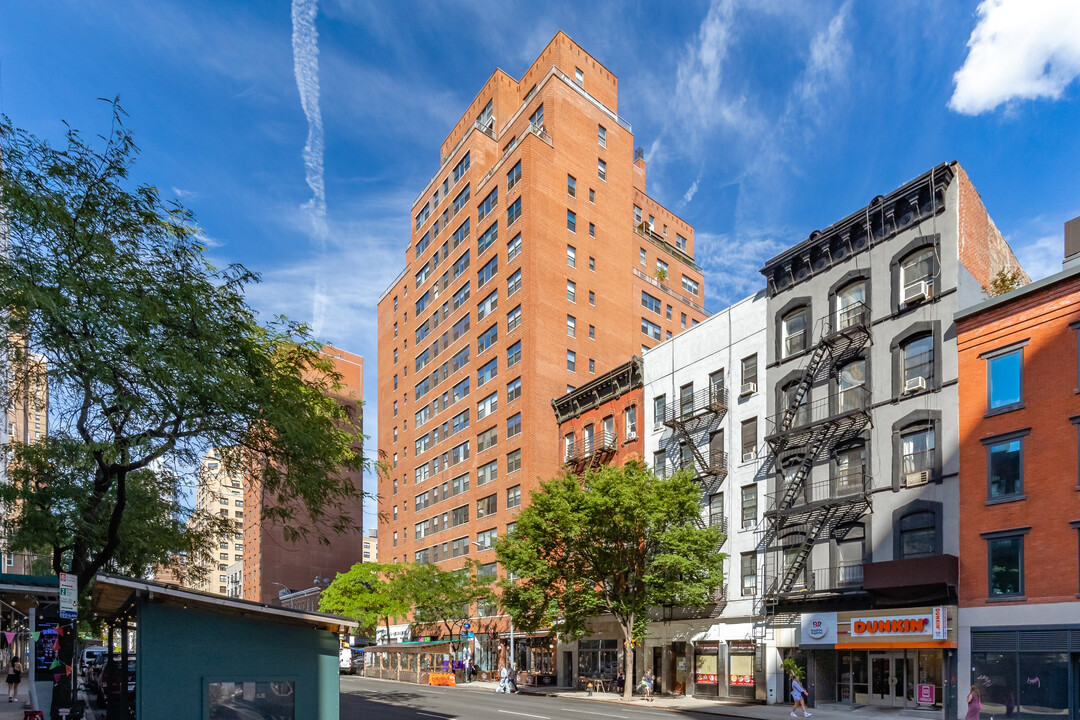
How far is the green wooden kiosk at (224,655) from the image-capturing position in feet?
46.6

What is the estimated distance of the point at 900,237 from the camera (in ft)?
120

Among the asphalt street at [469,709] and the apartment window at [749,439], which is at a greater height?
the apartment window at [749,439]

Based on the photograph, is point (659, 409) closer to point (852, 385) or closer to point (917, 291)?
point (852, 385)

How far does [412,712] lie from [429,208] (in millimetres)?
67514

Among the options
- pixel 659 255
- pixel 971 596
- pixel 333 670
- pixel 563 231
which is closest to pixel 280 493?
pixel 333 670

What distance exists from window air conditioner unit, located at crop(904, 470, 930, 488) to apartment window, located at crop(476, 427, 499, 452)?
39.5 metres

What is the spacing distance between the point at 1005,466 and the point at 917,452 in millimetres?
3687

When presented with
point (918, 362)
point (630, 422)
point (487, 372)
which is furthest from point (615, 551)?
point (487, 372)

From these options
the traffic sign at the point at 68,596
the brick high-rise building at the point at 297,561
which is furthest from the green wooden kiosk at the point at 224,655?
the brick high-rise building at the point at 297,561

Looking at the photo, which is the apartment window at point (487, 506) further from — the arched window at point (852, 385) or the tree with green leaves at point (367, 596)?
the arched window at point (852, 385)

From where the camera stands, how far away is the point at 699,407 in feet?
152

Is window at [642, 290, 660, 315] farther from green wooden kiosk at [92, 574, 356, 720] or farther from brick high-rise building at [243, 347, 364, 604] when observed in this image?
green wooden kiosk at [92, 574, 356, 720]

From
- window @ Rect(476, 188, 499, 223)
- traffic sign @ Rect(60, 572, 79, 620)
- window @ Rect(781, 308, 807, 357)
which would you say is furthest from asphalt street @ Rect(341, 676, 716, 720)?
window @ Rect(476, 188, 499, 223)

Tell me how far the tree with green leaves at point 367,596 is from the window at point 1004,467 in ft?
163
